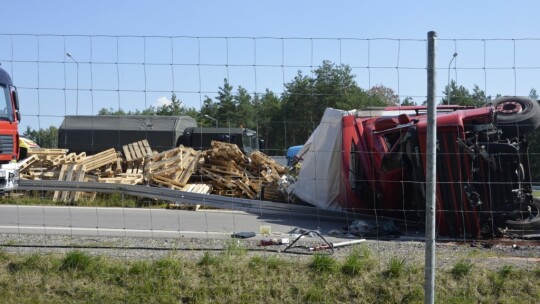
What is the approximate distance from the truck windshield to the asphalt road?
6.50ft

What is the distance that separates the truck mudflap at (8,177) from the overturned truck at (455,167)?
6.67 m

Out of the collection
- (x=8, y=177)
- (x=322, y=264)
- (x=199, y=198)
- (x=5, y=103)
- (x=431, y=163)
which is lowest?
(x=322, y=264)

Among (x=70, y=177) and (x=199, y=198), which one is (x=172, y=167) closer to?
(x=70, y=177)

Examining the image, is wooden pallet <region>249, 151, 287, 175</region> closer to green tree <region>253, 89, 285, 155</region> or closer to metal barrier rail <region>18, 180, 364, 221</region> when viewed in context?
metal barrier rail <region>18, 180, 364, 221</region>

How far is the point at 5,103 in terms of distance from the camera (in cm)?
1439

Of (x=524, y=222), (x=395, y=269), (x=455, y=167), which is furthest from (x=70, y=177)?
(x=395, y=269)

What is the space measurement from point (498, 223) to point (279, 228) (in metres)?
3.79

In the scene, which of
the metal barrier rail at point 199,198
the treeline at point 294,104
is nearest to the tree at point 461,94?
the treeline at point 294,104

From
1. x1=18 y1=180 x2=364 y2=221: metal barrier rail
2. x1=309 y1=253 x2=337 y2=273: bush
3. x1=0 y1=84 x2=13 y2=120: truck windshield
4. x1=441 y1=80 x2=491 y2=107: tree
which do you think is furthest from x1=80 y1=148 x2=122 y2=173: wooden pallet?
x1=309 y1=253 x2=337 y2=273: bush

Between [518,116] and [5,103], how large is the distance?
33.8 feet

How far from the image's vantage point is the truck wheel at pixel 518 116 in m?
11.4

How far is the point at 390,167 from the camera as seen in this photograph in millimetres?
12172

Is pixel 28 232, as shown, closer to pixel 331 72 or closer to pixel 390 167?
pixel 331 72

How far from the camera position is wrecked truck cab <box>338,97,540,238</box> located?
34.8ft
